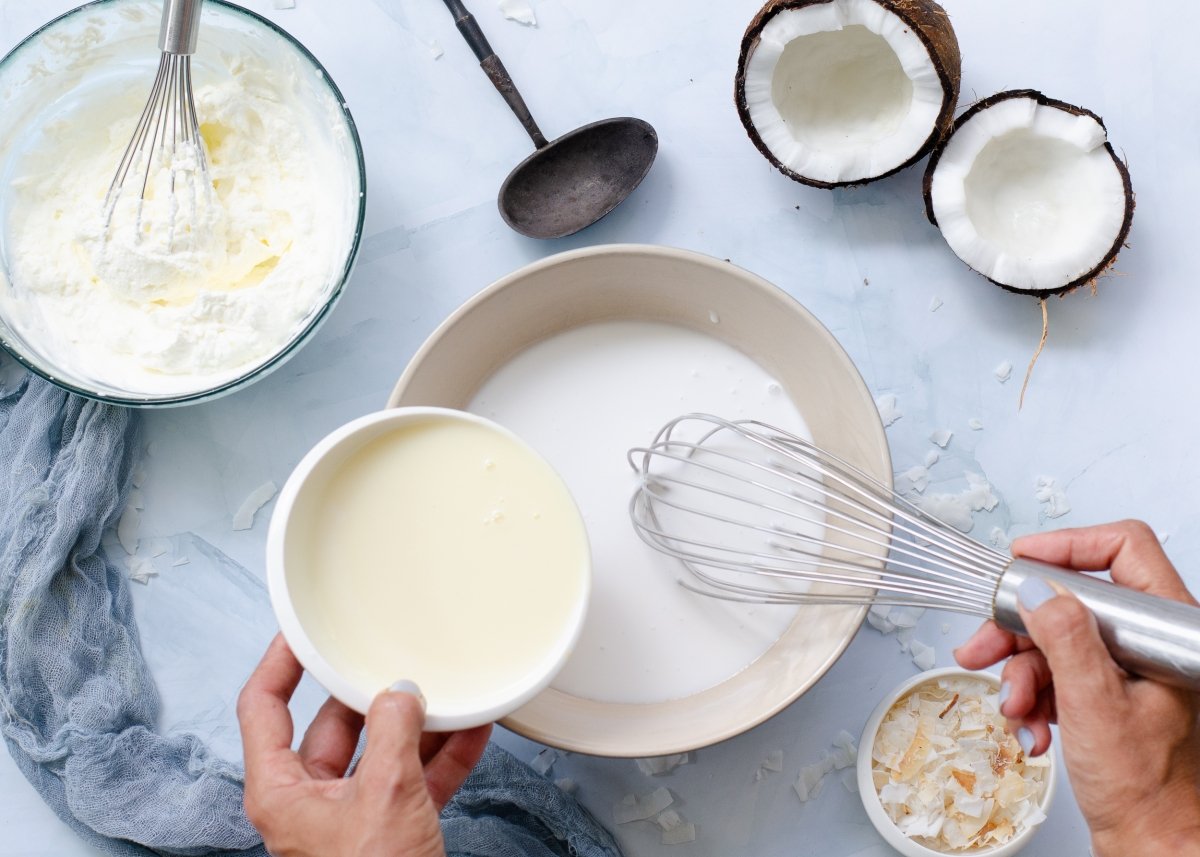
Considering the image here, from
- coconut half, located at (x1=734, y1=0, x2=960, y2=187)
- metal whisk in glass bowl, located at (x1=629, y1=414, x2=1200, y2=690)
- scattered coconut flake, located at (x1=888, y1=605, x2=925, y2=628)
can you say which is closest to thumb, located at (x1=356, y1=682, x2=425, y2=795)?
metal whisk in glass bowl, located at (x1=629, y1=414, x2=1200, y2=690)

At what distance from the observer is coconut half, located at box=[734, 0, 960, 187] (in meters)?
0.88

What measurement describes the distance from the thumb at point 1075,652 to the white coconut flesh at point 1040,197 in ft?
1.23

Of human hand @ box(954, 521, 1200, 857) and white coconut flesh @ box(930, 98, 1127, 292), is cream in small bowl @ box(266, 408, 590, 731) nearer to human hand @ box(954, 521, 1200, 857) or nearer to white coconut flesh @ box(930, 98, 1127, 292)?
human hand @ box(954, 521, 1200, 857)

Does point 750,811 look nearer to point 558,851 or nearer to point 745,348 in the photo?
point 558,851

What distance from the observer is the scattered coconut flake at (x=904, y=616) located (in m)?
0.95

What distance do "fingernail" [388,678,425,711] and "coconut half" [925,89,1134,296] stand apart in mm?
604

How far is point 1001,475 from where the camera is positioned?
3.21 feet

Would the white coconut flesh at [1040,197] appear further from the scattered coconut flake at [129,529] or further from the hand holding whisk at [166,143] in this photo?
the scattered coconut flake at [129,529]

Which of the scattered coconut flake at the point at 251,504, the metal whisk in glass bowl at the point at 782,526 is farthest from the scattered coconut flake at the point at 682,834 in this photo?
the scattered coconut flake at the point at 251,504

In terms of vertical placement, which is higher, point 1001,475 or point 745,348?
point 745,348

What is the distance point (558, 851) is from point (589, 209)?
2.00ft

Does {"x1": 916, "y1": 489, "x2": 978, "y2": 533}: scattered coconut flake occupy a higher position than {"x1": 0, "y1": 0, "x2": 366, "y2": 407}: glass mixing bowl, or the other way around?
{"x1": 0, "y1": 0, "x2": 366, "y2": 407}: glass mixing bowl

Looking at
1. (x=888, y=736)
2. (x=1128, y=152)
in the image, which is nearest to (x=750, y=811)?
(x=888, y=736)

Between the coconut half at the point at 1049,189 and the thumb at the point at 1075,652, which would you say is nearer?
the thumb at the point at 1075,652
